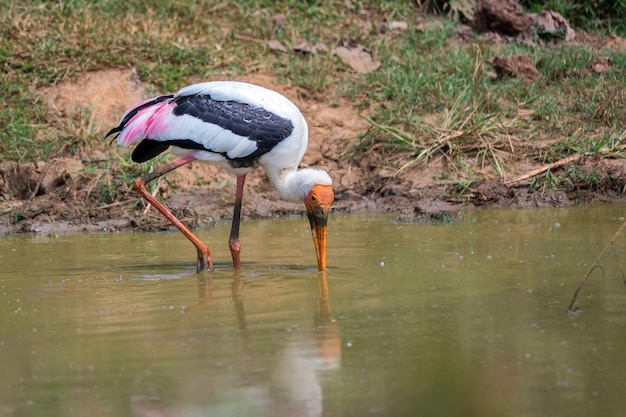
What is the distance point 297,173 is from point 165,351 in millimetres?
2383

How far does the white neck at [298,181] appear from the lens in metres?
6.55

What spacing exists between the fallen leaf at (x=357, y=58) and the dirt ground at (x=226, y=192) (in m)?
1.16

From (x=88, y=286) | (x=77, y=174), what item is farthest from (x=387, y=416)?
(x=77, y=174)

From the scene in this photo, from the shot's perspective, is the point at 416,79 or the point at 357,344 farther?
the point at 416,79

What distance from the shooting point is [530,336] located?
4.52m

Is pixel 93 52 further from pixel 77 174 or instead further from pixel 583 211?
pixel 583 211

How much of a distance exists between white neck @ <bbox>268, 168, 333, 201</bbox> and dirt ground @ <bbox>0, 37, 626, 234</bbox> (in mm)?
1397

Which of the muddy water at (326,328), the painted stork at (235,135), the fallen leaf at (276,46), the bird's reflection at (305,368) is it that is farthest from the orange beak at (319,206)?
the fallen leaf at (276,46)

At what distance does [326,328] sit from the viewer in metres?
4.77

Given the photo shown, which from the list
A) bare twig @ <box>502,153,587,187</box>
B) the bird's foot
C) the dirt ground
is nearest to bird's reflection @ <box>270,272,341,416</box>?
the bird's foot

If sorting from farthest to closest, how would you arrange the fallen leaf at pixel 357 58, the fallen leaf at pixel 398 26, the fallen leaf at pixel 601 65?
the fallen leaf at pixel 398 26, the fallen leaf at pixel 357 58, the fallen leaf at pixel 601 65

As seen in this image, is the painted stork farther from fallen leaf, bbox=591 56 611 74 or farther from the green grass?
fallen leaf, bbox=591 56 611 74

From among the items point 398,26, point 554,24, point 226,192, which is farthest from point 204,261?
point 554,24

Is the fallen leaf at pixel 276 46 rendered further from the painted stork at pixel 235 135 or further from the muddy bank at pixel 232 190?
the painted stork at pixel 235 135
